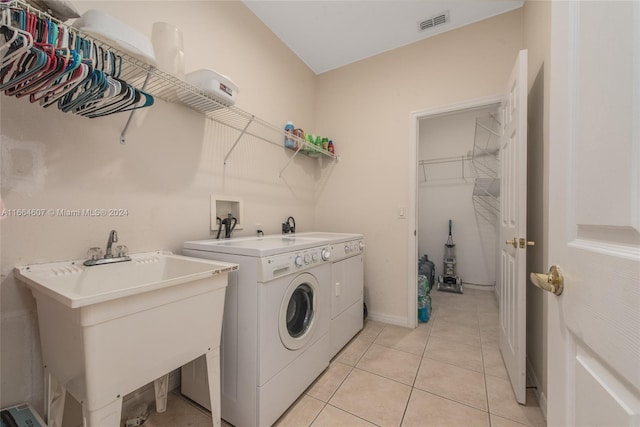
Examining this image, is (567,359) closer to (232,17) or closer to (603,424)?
(603,424)

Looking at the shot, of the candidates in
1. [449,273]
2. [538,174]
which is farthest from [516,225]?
[449,273]

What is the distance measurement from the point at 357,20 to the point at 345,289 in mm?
2285

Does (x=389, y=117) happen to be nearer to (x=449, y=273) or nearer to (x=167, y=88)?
(x=167, y=88)

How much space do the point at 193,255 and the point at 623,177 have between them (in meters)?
1.67

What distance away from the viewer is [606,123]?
17.0 inches

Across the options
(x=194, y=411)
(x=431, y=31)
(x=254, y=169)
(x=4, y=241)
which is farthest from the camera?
(x=431, y=31)

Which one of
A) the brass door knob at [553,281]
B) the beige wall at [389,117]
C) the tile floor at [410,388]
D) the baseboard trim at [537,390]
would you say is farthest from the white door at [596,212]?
the beige wall at [389,117]

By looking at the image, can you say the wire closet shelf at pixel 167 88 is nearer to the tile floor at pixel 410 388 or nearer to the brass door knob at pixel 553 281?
the brass door knob at pixel 553 281

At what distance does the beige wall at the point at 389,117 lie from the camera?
83.8 inches

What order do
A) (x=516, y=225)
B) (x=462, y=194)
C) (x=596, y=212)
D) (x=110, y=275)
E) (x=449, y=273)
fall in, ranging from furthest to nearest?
(x=462, y=194) < (x=449, y=273) < (x=516, y=225) < (x=110, y=275) < (x=596, y=212)

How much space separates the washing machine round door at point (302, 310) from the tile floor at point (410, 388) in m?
0.36

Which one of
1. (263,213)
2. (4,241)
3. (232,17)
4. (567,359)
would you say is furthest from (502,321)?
(232,17)

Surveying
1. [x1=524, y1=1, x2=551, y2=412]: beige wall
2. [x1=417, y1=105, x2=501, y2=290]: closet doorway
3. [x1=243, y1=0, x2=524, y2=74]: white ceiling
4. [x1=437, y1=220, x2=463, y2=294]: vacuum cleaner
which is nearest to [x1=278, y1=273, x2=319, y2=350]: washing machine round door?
[x1=524, y1=1, x2=551, y2=412]: beige wall

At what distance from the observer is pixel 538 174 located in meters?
1.53
